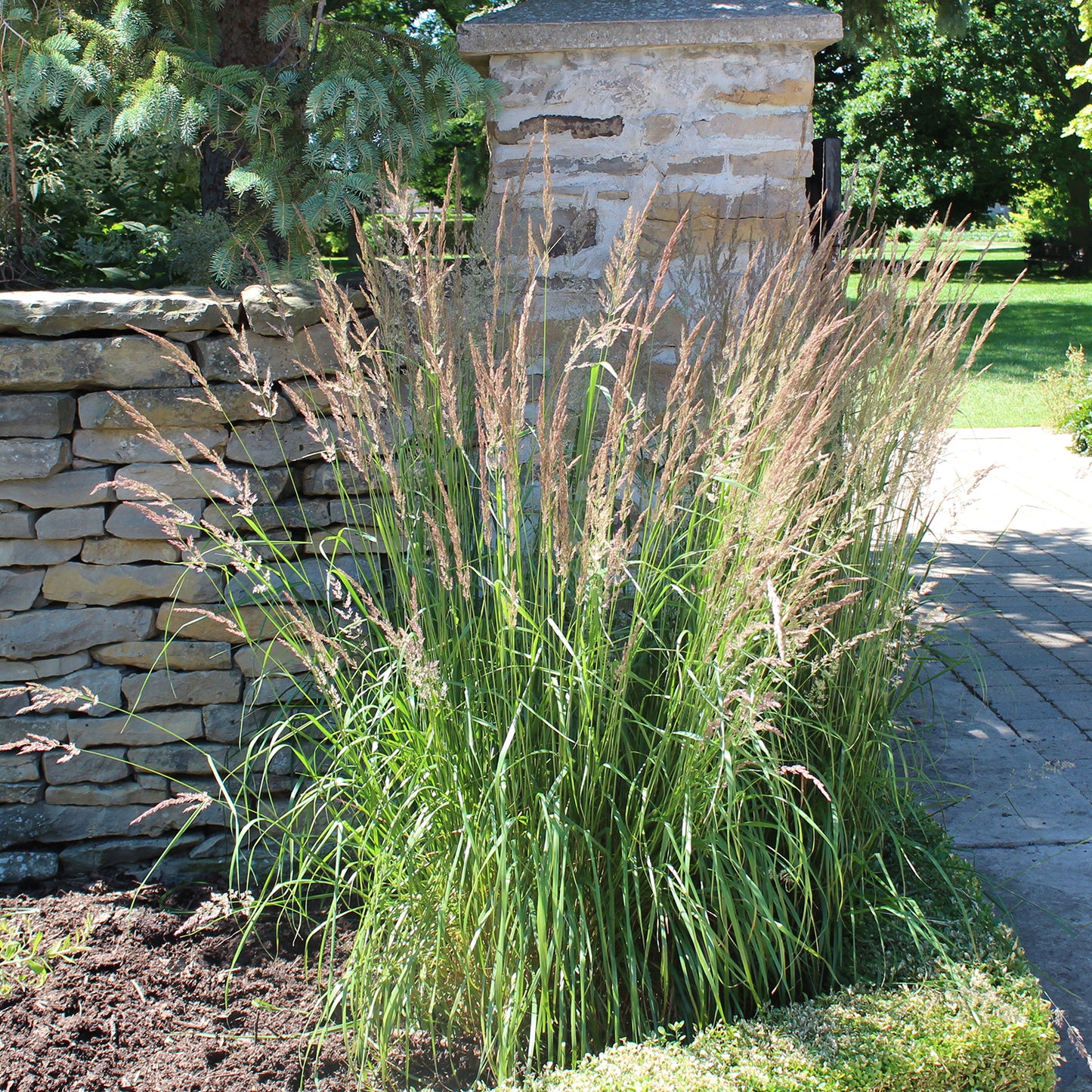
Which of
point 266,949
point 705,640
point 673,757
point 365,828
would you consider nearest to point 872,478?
point 705,640

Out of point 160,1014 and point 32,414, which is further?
A: point 32,414

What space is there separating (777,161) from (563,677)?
249cm

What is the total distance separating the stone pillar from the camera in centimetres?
354

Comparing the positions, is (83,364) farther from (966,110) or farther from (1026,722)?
(966,110)

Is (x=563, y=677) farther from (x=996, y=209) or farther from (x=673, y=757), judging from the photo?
(x=996, y=209)

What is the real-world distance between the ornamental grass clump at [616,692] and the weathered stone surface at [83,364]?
2.41 feet

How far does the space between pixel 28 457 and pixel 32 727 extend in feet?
2.50

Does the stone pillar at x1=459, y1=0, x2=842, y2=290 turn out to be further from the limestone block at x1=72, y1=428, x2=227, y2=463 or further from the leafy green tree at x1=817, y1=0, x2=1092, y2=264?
the leafy green tree at x1=817, y1=0, x2=1092, y2=264

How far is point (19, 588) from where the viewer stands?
2854 mm

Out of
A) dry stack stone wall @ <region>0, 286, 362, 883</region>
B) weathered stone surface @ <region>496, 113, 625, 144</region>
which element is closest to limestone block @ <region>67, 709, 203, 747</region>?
dry stack stone wall @ <region>0, 286, 362, 883</region>

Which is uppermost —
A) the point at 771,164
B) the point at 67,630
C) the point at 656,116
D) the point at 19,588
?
the point at 656,116

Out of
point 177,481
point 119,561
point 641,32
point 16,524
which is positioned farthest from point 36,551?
point 641,32

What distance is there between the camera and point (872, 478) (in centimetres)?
213

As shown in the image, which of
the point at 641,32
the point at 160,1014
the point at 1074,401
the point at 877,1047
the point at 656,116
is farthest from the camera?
the point at 1074,401
